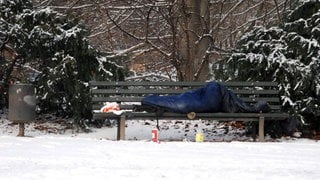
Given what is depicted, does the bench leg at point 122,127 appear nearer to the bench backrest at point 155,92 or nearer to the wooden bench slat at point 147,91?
the bench backrest at point 155,92

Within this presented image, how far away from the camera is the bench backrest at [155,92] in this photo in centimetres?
1060

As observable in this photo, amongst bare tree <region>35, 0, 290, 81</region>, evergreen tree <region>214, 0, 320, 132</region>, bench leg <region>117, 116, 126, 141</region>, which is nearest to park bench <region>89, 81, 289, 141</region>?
bench leg <region>117, 116, 126, 141</region>

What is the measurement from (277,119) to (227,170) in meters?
3.97

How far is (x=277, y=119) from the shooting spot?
33.8ft

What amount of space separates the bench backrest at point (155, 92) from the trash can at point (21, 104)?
1193mm

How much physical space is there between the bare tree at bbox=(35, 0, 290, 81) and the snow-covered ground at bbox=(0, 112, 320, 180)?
17.7ft

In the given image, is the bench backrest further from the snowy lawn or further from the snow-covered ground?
the snowy lawn

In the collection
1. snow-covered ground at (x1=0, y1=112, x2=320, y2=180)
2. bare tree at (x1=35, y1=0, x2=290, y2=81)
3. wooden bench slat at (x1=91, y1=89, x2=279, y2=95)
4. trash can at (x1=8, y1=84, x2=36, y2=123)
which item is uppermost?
bare tree at (x1=35, y1=0, x2=290, y2=81)

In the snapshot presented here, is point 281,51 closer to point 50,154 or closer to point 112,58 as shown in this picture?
point 112,58

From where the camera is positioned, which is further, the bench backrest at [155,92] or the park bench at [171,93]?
the bench backrest at [155,92]

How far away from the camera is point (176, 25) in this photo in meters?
17.7

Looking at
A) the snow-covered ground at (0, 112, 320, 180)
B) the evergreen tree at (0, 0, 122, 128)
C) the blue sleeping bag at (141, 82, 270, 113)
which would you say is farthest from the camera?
the evergreen tree at (0, 0, 122, 128)

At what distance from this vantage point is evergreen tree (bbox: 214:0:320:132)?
1072 centimetres

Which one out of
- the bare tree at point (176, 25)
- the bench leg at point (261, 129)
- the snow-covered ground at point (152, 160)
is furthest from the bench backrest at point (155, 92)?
the bare tree at point (176, 25)
